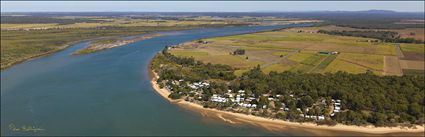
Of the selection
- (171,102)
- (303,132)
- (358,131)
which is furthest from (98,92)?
(358,131)

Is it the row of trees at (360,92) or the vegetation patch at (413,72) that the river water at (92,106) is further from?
the vegetation patch at (413,72)

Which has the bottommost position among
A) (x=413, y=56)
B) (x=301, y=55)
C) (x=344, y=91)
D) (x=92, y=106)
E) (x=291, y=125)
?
(x=291, y=125)

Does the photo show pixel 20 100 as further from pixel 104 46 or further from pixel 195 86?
pixel 104 46

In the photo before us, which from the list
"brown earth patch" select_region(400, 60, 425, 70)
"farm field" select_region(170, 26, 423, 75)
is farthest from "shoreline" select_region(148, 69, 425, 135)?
"brown earth patch" select_region(400, 60, 425, 70)

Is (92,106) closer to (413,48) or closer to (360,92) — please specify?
(360,92)
